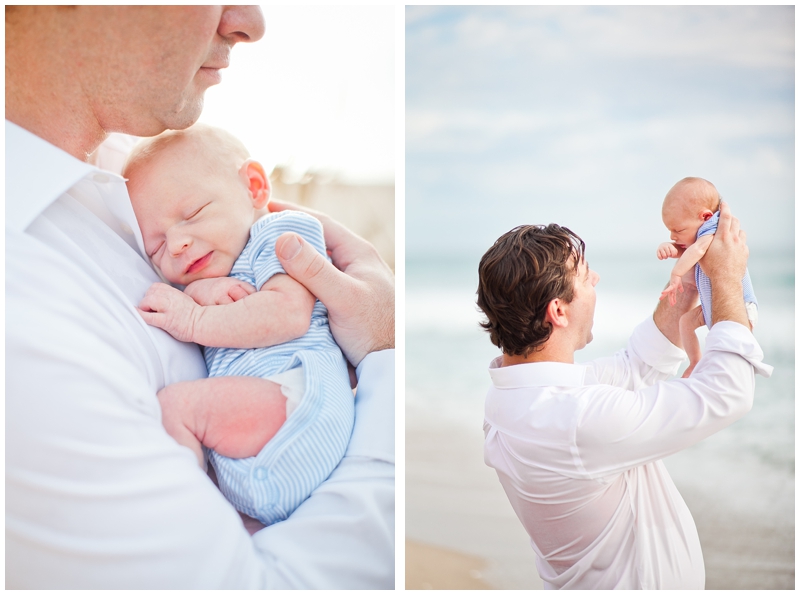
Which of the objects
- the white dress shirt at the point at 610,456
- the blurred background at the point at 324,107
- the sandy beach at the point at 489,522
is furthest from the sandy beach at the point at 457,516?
the blurred background at the point at 324,107

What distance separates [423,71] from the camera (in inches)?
96.8

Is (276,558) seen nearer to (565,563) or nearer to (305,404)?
(305,404)

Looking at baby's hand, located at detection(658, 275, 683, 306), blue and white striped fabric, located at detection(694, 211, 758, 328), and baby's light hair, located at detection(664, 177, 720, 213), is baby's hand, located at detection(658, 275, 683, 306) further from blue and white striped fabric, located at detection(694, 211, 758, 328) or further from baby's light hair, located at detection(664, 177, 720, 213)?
baby's light hair, located at detection(664, 177, 720, 213)

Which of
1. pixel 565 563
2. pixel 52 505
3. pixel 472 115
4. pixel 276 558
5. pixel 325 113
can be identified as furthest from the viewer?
pixel 472 115

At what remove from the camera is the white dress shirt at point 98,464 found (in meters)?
0.97

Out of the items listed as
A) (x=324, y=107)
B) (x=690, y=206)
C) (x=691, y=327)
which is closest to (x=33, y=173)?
(x=324, y=107)

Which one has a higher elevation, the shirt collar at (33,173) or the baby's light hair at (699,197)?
the shirt collar at (33,173)

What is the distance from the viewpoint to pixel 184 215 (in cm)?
142

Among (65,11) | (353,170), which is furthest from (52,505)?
(353,170)

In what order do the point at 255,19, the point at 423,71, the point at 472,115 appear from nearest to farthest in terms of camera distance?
the point at 255,19
the point at 423,71
the point at 472,115

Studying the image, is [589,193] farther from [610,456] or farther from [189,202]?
[189,202]

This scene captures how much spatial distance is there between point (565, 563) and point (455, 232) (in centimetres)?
208

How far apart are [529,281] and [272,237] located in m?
0.69

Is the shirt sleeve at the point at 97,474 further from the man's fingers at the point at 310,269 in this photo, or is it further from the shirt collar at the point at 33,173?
the man's fingers at the point at 310,269
